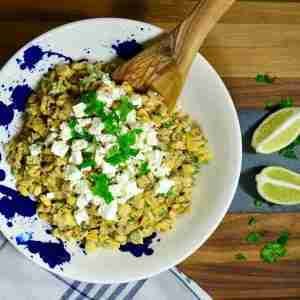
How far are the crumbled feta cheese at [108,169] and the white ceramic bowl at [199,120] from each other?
0.61 feet

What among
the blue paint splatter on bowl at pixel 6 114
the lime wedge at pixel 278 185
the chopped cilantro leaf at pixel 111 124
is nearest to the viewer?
the chopped cilantro leaf at pixel 111 124

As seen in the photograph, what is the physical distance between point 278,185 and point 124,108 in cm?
44

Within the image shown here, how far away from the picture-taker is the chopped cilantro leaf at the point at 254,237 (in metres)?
1.68

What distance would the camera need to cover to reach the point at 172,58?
Result: 1.45 m

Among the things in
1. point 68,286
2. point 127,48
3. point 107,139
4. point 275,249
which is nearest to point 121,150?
point 107,139

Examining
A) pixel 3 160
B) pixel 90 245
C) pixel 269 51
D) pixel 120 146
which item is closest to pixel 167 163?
pixel 120 146

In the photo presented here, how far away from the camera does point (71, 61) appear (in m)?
1.54

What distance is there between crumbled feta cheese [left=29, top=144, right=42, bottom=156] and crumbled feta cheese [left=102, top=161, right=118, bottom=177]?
142mm

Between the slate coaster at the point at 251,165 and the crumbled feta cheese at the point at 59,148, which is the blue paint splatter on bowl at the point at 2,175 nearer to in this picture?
the crumbled feta cheese at the point at 59,148

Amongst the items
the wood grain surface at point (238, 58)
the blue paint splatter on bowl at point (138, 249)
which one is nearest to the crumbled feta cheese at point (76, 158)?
the blue paint splatter on bowl at point (138, 249)

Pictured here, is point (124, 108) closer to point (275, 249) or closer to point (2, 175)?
point (2, 175)

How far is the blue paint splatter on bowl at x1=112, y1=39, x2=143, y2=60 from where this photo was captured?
5.00 feet

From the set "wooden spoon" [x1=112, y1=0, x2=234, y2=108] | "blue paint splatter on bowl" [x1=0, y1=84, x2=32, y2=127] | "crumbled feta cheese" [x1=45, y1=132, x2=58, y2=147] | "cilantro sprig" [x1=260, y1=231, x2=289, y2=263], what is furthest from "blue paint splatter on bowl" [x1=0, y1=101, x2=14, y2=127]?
"cilantro sprig" [x1=260, y1=231, x2=289, y2=263]

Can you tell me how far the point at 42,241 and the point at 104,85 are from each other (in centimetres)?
33
